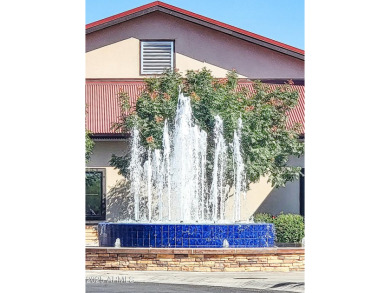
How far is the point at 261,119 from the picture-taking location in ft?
61.6

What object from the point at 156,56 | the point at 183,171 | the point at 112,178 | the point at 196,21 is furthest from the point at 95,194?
the point at 196,21

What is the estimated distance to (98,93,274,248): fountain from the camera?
13.4 metres

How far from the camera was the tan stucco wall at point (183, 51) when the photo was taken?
22.6 m

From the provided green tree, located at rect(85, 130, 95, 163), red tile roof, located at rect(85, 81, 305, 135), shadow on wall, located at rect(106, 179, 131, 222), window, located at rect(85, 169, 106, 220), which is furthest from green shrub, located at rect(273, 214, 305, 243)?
window, located at rect(85, 169, 106, 220)

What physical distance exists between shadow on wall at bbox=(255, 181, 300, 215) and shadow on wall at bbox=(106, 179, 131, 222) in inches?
122

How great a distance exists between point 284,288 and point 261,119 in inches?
324

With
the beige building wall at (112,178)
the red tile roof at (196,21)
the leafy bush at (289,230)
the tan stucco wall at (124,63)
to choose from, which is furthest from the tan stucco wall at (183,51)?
the leafy bush at (289,230)

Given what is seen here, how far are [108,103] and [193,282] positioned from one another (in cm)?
1079

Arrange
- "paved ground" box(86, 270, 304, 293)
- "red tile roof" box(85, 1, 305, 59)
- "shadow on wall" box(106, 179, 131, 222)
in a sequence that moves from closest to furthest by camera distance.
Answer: "paved ground" box(86, 270, 304, 293)
"shadow on wall" box(106, 179, 131, 222)
"red tile roof" box(85, 1, 305, 59)

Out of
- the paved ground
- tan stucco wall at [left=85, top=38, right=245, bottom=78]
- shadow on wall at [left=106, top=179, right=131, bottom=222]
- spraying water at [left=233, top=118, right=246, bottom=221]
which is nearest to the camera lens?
the paved ground

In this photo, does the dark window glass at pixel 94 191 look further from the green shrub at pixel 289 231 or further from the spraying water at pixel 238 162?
the green shrub at pixel 289 231

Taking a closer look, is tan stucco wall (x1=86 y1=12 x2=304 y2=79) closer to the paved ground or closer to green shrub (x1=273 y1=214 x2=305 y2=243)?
green shrub (x1=273 y1=214 x2=305 y2=243)
